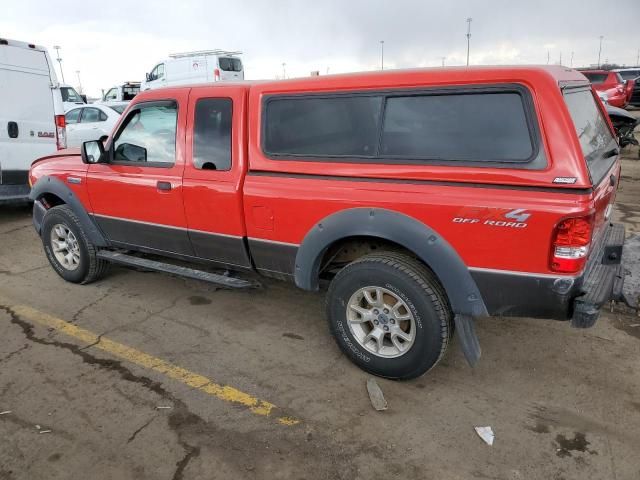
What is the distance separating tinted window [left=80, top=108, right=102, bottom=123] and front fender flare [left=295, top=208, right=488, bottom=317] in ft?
40.5

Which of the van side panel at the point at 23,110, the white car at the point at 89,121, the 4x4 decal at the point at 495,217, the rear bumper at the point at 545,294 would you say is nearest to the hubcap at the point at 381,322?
the rear bumper at the point at 545,294

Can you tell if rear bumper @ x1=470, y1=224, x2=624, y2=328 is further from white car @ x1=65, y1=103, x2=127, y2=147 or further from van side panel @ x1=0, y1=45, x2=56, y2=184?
white car @ x1=65, y1=103, x2=127, y2=147

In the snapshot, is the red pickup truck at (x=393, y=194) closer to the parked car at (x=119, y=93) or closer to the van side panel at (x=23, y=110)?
the van side panel at (x=23, y=110)

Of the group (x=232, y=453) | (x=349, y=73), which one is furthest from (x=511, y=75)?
(x=232, y=453)

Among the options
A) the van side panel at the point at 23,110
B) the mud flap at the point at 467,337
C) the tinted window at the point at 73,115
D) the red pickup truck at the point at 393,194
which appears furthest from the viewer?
the tinted window at the point at 73,115

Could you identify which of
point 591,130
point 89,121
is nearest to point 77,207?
point 591,130

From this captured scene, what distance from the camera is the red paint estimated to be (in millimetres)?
2453

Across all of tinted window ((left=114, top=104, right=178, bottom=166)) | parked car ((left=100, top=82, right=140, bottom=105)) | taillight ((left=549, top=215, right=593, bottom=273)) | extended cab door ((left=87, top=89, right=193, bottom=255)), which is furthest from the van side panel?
parked car ((left=100, top=82, right=140, bottom=105))

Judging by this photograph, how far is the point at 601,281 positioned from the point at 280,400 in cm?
199

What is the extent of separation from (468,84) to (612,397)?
2024 millimetres

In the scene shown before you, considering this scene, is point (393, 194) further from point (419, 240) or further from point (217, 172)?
point (217, 172)

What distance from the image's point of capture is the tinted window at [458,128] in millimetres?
2549

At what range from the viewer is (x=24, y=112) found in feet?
22.1

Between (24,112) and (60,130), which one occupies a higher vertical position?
(24,112)
